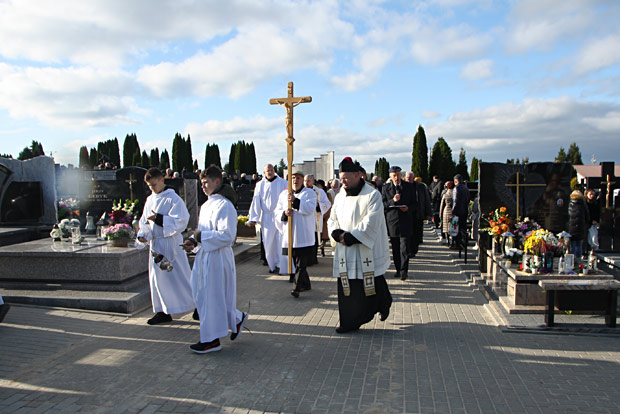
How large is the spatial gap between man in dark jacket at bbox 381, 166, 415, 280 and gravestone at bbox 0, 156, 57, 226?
849 centimetres

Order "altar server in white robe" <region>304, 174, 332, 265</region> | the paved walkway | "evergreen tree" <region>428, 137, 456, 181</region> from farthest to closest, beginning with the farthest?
"evergreen tree" <region>428, 137, 456, 181</region>
"altar server in white robe" <region>304, 174, 332, 265</region>
the paved walkway

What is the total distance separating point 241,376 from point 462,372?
2.07 m

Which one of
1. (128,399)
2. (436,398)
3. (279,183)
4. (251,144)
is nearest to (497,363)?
(436,398)

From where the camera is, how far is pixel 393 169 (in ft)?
30.4

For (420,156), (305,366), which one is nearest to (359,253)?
(305,366)

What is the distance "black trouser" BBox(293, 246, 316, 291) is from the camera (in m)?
7.68

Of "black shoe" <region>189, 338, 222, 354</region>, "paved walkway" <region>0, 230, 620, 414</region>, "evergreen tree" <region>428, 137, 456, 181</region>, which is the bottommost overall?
"paved walkway" <region>0, 230, 620, 414</region>

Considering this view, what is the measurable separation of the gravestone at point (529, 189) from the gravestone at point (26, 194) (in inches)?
408

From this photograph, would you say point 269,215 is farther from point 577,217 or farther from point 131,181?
point 577,217

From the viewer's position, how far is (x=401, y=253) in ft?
29.7

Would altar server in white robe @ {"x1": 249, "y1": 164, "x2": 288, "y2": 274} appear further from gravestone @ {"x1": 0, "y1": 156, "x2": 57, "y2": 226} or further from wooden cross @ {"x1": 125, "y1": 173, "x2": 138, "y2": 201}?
gravestone @ {"x1": 0, "y1": 156, "x2": 57, "y2": 226}

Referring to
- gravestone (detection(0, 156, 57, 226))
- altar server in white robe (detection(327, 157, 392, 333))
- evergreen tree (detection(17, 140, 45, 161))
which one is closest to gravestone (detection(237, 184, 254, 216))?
gravestone (detection(0, 156, 57, 226))

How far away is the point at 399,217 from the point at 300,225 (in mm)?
1883

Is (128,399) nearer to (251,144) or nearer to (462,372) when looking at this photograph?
(462,372)
